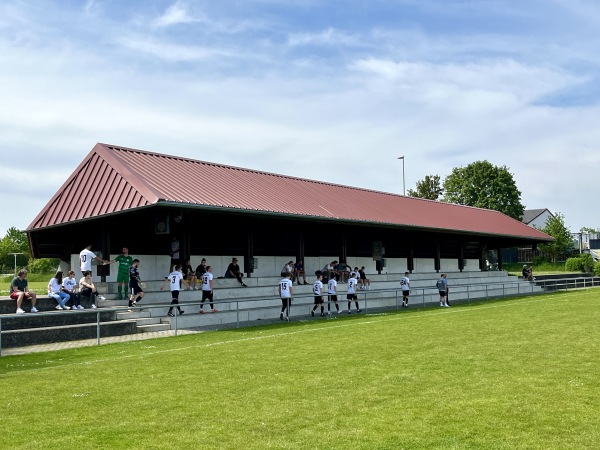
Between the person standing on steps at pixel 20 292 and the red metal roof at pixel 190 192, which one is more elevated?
the red metal roof at pixel 190 192

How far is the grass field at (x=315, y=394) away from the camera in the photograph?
20.8 feet

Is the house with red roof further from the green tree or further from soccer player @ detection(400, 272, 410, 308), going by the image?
the green tree

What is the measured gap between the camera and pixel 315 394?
8438mm

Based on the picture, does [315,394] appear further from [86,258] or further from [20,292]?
[86,258]

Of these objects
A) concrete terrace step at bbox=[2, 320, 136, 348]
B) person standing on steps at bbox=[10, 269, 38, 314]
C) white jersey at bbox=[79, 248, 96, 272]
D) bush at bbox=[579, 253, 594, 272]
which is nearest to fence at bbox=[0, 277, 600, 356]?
concrete terrace step at bbox=[2, 320, 136, 348]

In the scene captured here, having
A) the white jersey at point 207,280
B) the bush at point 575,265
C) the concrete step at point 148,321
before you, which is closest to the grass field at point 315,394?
the concrete step at point 148,321

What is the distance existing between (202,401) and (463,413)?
10.5 ft

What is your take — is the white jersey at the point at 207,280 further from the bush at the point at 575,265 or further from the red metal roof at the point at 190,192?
the bush at the point at 575,265

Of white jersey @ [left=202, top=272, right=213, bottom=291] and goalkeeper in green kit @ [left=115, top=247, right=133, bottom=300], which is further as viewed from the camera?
white jersey @ [left=202, top=272, right=213, bottom=291]

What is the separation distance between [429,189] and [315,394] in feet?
243

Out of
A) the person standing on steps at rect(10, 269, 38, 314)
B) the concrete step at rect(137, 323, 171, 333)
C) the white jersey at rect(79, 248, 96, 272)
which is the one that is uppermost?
the white jersey at rect(79, 248, 96, 272)

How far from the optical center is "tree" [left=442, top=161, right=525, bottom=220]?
79062 mm

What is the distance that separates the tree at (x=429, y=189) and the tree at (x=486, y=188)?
5.91 feet

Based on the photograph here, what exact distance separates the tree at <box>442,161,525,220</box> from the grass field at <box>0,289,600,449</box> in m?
66.5
